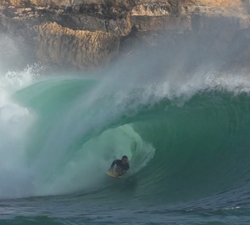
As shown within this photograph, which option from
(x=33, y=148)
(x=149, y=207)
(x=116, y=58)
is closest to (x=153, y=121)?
(x=33, y=148)

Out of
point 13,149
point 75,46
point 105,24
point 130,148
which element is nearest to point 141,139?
point 130,148

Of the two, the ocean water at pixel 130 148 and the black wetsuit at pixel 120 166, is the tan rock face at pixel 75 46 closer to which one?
the ocean water at pixel 130 148

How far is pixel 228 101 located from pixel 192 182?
4.58 meters

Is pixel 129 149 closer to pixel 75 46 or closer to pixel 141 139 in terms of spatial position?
pixel 141 139

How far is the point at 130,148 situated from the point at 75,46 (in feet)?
52.2

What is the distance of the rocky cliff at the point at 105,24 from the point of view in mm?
27125

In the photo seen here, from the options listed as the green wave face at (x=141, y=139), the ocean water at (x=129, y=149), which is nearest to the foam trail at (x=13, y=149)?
the ocean water at (x=129, y=149)

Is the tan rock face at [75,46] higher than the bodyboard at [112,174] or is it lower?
higher

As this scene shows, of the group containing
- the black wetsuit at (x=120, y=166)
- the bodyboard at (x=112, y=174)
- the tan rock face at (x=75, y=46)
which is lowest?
the bodyboard at (x=112, y=174)

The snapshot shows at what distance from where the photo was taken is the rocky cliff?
89.0 ft

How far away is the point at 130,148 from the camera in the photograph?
13680mm

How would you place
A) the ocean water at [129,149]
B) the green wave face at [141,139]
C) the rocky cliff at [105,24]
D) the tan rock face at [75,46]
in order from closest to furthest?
the ocean water at [129,149] → the green wave face at [141,139] → the rocky cliff at [105,24] → the tan rock face at [75,46]

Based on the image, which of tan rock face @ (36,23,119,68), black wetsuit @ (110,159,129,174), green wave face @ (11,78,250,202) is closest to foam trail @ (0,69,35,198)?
green wave face @ (11,78,250,202)

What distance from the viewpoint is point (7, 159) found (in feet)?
41.3
